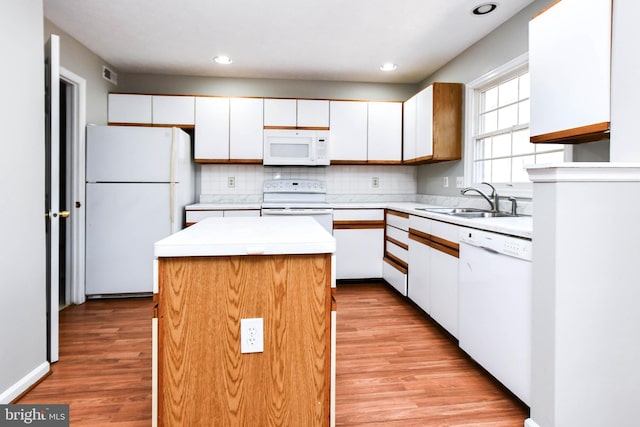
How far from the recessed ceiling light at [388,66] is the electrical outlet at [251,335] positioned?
3.34 meters

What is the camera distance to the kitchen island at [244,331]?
125 cm

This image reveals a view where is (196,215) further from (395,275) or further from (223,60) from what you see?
(395,275)

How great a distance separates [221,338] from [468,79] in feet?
10.4

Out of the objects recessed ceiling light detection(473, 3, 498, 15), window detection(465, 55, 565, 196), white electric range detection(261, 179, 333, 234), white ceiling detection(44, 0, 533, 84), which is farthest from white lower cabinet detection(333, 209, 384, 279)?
recessed ceiling light detection(473, 3, 498, 15)

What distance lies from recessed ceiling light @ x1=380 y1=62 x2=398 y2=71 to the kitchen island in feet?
10.2

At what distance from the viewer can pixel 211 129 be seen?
403 centimetres

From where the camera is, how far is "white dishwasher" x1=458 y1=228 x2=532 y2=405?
1718mm

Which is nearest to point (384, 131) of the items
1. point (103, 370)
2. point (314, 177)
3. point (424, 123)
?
point (424, 123)

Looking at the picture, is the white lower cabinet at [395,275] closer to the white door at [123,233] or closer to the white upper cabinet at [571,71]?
the white upper cabinet at [571,71]

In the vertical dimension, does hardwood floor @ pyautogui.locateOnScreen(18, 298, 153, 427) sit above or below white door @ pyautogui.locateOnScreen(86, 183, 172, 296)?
below

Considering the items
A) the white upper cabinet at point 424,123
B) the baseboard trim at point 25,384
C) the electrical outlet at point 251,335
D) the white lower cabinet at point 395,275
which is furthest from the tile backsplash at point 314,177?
the electrical outlet at point 251,335

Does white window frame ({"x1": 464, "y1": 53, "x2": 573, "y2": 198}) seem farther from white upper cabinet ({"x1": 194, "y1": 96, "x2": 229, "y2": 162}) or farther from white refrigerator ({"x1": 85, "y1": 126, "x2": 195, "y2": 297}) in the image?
white refrigerator ({"x1": 85, "y1": 126, "x2": 195, "y2": 297})

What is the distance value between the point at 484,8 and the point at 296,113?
7.03ft

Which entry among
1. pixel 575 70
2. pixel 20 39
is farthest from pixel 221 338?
pixel 575 70
